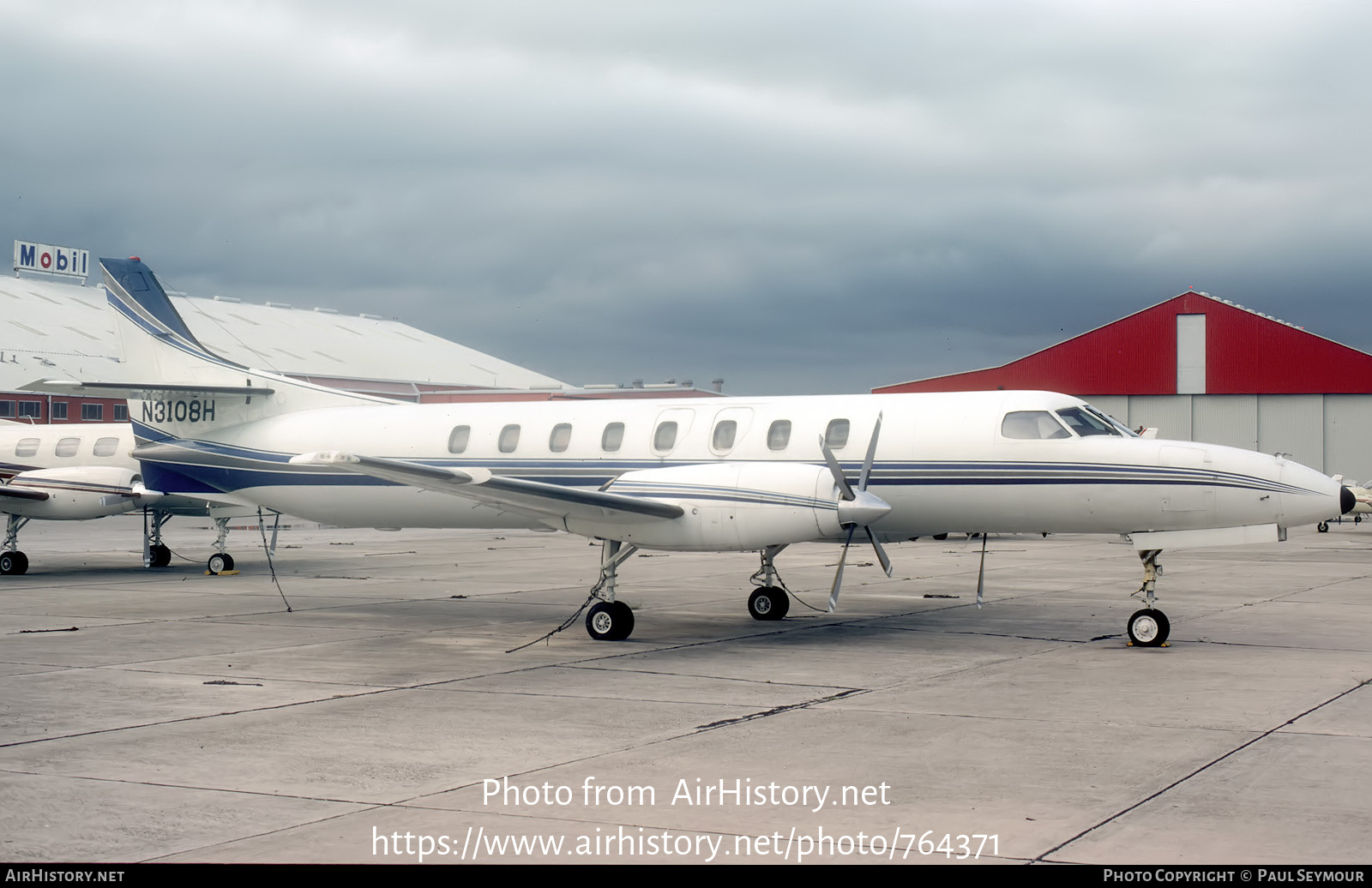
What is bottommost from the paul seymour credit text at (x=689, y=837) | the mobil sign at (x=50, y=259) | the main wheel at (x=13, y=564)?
the main wheel at (x=13, y=564)

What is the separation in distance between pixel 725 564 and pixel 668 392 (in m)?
23.0

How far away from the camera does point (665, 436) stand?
1673 cm

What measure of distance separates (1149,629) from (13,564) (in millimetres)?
22607

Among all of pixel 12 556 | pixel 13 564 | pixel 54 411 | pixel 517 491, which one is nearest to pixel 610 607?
pixel 517 491

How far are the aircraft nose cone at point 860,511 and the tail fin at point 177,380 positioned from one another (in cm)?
945

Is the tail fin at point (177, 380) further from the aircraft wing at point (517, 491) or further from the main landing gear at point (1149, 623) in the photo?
the main landing gear at point (1149, 623)

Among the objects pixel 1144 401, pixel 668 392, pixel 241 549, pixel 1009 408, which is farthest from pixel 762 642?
pixel 1144 401

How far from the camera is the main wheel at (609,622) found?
1474cm

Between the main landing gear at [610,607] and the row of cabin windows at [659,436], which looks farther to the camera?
the row of cabin windows at [659,436]

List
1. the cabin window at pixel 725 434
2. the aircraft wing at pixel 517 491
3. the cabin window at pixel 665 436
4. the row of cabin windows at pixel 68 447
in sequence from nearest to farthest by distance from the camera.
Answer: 1. the aircraft wing at pixel 517 491
2. the cabin window at pixel 725 434
3. the cabin window at pixel 665 436
4. the row of cabin windows at pixel 68 447

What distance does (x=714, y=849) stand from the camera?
631 centimetres

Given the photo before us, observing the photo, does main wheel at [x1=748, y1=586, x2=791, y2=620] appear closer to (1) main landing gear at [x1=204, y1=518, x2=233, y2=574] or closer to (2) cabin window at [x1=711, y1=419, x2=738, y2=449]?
(2) cabin window at [x1=711, y1=419, x2=738, y2=449]

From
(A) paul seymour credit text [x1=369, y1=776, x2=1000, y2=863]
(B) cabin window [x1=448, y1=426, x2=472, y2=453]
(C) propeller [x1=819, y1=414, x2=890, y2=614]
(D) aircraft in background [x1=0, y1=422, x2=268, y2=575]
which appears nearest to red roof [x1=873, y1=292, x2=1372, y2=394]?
(D) aircraft in background [x1=0, y1=422, x2=268, y2=575]

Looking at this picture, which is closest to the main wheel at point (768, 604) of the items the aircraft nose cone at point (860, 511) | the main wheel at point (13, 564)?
the aircraft nose cone at point (860, 511)
